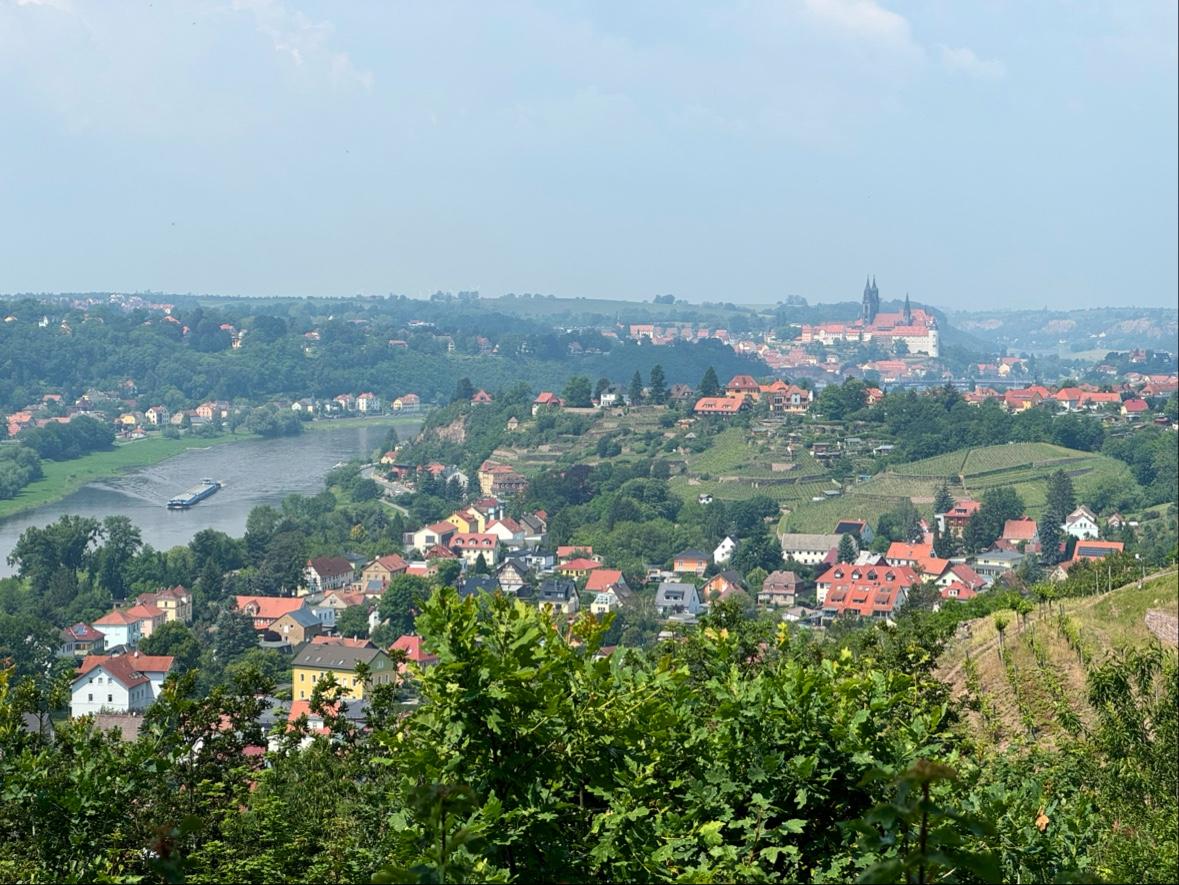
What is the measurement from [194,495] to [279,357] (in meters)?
23.5

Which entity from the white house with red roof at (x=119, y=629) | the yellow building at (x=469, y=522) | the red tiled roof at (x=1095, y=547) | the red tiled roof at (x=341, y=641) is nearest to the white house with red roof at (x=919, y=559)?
the red tiled roof at (x=1095, y=547)

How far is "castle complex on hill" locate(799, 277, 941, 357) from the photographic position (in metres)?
74.7

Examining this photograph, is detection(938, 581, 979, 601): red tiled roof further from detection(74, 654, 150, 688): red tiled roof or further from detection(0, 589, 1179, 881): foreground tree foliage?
detection(0, 589, 1179, 881): foreground tree foliage

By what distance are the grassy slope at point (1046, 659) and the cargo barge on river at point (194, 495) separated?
2052 centimetres

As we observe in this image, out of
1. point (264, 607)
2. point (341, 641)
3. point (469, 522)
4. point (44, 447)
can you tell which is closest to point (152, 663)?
point (341, 641)

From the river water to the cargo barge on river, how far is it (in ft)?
0.54

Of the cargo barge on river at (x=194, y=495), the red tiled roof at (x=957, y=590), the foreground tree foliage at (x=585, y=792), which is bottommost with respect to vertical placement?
the cargo barge on river at (x=194, y=495)

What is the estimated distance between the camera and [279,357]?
166 feet

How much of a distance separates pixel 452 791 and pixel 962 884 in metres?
1.24

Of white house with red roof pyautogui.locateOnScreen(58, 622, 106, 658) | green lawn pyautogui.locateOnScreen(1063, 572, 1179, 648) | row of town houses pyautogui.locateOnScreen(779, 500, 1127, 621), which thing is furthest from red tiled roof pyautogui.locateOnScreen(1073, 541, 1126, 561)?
white house with red roof pyautogui.locateOnScreen(58, 622, 106, 658)

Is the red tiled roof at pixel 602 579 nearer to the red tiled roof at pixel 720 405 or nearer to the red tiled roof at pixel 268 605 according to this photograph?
the red tiled roof at pixel 268 605

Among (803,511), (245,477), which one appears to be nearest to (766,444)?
(803,511)

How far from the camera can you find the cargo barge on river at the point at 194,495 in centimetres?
2677

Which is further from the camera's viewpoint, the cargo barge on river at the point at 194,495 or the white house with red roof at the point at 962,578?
the cargo barge on river at the point at 194,495
